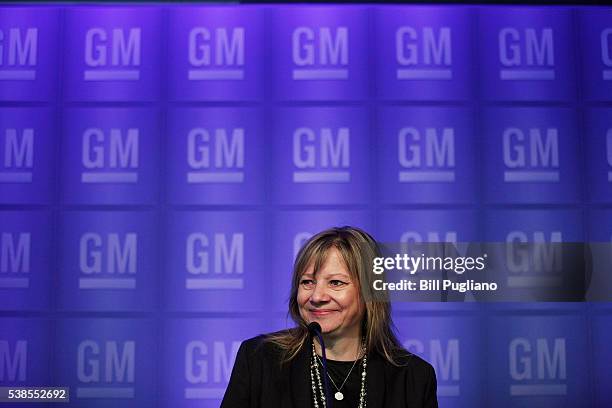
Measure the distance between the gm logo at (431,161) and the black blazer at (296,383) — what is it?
1356mm

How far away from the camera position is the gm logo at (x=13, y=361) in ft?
9.66

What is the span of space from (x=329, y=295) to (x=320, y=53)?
1.57m

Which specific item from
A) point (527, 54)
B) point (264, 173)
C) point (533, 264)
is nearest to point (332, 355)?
point (533, 264)

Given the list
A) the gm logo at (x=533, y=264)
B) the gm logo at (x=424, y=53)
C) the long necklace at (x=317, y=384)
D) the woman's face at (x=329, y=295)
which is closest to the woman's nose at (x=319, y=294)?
the woman's face at (x=329, y=295)

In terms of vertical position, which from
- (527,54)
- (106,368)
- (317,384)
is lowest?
(106,368)

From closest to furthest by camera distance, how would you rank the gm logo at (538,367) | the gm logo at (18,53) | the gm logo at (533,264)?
1. the gm logo at (533,264)
2. the gm logo at (538,367)
3. the gm logo at (18,53)

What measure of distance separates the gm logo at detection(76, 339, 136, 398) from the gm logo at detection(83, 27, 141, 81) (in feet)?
3.57

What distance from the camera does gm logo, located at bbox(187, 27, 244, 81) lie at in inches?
121

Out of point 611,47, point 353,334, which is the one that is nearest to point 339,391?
point 353,334

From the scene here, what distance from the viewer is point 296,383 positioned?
5.70ft

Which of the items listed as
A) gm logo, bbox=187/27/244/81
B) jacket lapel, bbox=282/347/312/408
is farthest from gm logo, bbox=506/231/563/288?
gm logo, bbox=187/27/244/81

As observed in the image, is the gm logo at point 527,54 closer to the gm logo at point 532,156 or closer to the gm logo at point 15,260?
the gm logo at point 532,156

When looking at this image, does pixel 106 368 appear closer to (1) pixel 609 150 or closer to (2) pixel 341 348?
(2) pixel 341 348

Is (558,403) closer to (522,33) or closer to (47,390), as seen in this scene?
(522,33)
